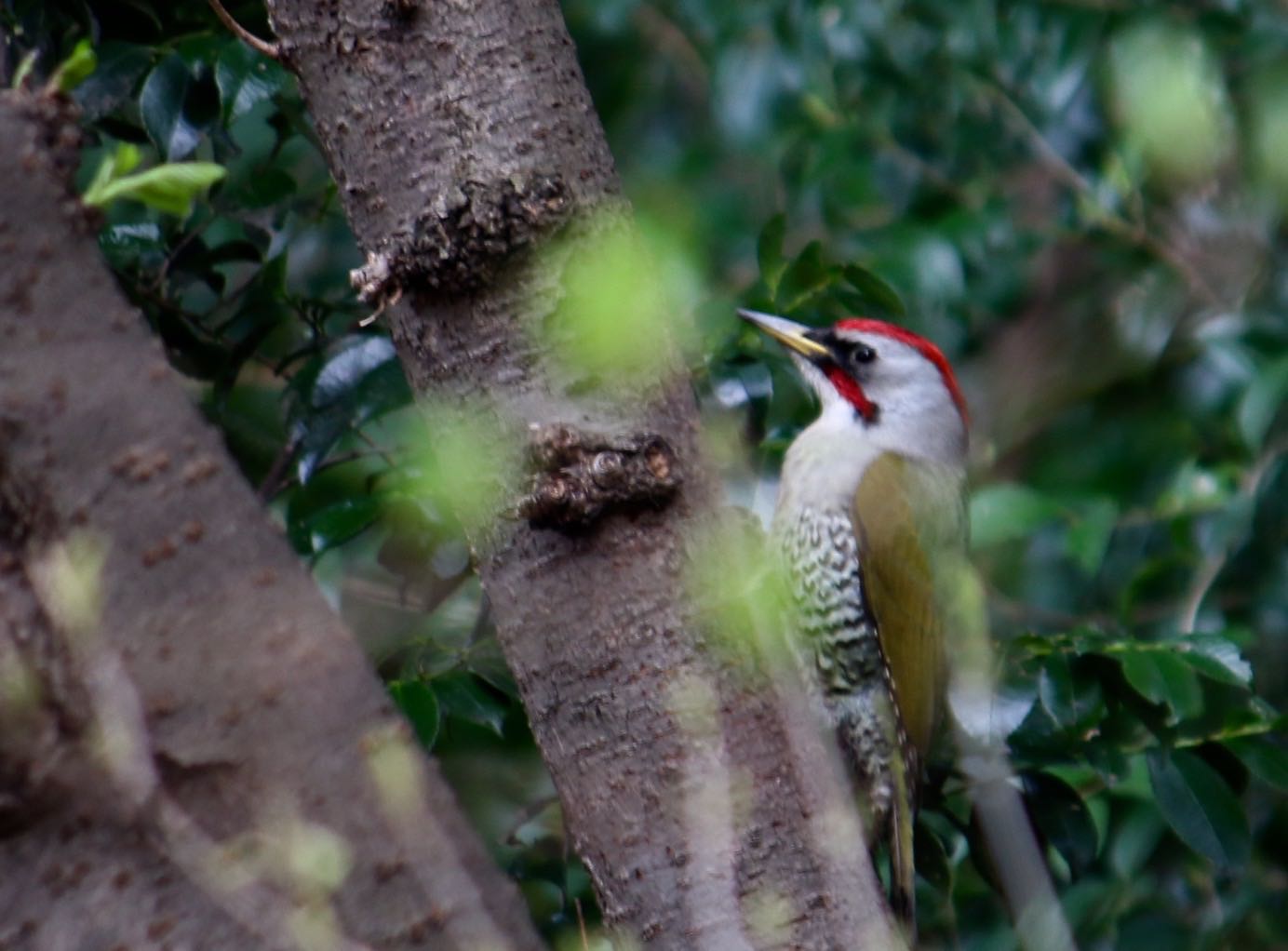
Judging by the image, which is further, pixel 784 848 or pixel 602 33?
pixel 602 33

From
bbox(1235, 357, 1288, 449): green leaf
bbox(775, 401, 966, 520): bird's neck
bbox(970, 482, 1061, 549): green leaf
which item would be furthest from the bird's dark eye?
bbox(1235, 357, 1288, 449): green leaf

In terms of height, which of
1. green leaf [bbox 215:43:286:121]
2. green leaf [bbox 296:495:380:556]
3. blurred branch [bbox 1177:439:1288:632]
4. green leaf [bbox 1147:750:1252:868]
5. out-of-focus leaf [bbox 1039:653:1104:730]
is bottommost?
blurred branch [bbox 1177:439:1288:632]

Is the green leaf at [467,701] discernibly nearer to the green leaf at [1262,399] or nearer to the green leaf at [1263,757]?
the green leaf at [1263,757]

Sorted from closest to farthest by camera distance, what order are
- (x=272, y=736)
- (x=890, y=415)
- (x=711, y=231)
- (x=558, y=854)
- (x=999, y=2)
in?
(x=272, y=736), (x=558, y=854), (x=890, y=415), (x=999, y=2), (x=711, y=231)

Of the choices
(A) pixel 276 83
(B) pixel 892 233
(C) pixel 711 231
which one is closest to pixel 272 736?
(A) pixel 276 83

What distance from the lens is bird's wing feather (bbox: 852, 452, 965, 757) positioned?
134 inches

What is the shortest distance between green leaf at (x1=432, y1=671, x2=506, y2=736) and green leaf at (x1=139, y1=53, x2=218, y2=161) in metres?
0.92

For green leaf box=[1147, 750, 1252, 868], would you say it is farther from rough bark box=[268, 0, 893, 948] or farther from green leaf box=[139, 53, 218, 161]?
green leaf box=[139, 53, 218, 161]

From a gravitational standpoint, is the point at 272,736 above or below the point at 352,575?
above

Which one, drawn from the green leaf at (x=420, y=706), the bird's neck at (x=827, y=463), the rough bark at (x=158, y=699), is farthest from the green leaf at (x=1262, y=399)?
the rough bark at (x=158, y=699)

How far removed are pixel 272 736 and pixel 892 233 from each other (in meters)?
3.14

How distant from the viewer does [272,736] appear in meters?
1.17

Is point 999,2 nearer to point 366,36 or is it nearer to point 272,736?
point 366,36

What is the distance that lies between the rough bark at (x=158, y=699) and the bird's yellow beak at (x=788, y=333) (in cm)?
153
